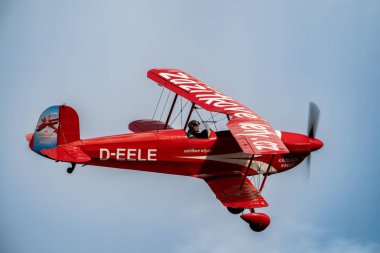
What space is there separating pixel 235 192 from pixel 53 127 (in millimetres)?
4942

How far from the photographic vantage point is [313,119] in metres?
26.2

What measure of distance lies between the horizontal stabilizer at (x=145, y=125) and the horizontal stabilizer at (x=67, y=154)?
4.12m

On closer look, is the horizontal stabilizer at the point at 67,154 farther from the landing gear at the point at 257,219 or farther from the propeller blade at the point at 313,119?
the propeller blade at the point at 313,119

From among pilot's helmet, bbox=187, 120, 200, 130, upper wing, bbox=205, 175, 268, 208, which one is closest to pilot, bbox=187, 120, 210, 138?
pilot's helmet, bbox=187, 120, 200, 130

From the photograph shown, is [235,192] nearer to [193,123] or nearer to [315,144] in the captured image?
[193,123]

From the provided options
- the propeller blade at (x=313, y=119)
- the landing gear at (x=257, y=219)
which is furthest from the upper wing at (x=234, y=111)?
the propeller blade at (x=313, y=119)

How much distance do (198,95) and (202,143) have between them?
1969 millimetres

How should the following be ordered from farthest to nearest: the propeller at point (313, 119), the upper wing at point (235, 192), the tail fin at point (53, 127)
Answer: the propeller at point (313, 119)
the upper wing at point (235, 192)
the tail fin at point (53, 127)

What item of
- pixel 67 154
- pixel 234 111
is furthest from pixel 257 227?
pixel 67 154

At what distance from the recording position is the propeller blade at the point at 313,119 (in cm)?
2616

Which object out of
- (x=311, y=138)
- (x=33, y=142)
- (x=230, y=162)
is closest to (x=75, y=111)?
(x=33, y=142)

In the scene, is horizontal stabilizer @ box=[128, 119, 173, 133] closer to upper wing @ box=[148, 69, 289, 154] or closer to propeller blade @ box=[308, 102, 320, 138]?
upper wing @ box=[148, 69, 289, 154]

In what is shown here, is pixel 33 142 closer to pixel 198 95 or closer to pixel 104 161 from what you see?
pixel 104 161

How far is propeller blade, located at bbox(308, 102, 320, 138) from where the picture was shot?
1030 inches
